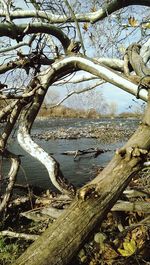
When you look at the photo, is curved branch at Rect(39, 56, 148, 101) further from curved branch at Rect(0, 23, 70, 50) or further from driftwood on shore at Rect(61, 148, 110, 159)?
driftwood on shore at Rect(61, 148, 110, 159)

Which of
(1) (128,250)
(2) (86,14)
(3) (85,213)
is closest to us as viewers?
(3) (85,213)

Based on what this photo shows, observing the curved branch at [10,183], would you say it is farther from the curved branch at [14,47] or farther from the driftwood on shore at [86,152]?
the driftwood on shore at [86,152]

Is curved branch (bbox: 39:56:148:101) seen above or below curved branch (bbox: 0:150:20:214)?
above

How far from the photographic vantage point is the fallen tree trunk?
2496 millimetres

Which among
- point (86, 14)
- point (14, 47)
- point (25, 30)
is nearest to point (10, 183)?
point (14, 47)

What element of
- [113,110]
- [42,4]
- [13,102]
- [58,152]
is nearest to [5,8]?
[42,4]

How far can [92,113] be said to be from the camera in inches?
2100

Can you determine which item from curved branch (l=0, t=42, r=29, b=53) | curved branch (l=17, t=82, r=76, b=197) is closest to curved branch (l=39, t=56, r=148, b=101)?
curved branch (l=17, t=82, r=76, b=197)

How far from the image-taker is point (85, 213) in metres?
2.59

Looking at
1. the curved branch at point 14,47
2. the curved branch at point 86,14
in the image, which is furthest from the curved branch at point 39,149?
the curved branch at point 86,14

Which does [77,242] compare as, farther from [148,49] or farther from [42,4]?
[42,4]

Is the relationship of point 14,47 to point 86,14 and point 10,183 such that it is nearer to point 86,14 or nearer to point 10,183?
point 86,14

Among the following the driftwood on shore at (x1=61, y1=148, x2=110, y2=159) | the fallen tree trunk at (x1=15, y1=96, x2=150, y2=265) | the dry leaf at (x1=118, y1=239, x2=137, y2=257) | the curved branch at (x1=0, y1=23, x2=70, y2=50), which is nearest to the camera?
the fallen tree trunk at (x1=15, y1=96, x2=150, y2=265)

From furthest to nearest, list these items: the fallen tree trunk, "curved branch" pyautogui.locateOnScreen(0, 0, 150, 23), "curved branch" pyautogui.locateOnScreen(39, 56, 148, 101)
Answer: "curved branch" pyautogui.locateOnScreen(0, 0, 150, 23) < "curved branch" pyautogui.locateOnScreen(39, 56, 148, 101) < the fallen tree trunk
